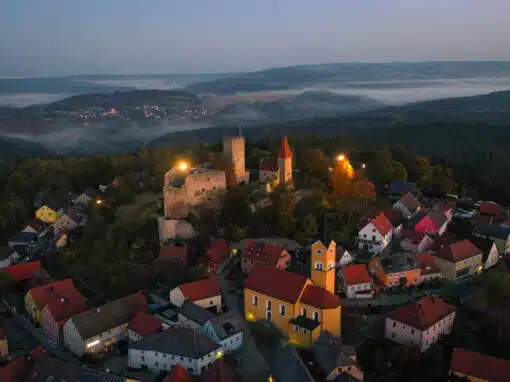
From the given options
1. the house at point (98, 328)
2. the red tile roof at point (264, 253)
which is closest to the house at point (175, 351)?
the house at point (98, 328)

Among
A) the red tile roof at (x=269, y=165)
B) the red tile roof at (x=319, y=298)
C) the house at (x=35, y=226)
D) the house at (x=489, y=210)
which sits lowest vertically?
the house at (x=35, y=226)

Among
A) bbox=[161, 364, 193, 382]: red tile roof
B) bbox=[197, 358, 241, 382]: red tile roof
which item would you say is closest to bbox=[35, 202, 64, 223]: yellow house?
bbox=[161, 364, 193, 382]: red tile roof

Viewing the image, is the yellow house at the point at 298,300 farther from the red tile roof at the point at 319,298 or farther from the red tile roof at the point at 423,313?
the red tile roof at the point at 423,313

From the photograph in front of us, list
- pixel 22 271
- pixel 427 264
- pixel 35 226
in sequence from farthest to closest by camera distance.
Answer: pixel 35 226 < pixel 22 271 < pixel 427 264

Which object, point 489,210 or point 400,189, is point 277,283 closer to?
point 489,210

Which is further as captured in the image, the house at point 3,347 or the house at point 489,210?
the house at point 489,210

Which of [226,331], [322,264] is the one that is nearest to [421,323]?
[322,264]
